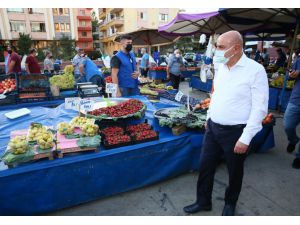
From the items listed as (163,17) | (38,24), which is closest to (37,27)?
(38,24)

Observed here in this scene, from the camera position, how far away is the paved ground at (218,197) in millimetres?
2587

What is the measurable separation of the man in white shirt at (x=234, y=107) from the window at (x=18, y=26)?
4002cm

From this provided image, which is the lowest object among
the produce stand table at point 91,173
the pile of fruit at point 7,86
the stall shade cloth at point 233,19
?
the produce stand table at point 91,173

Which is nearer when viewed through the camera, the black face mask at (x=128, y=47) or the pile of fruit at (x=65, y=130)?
the pile of fruit at (x=65, y=130)

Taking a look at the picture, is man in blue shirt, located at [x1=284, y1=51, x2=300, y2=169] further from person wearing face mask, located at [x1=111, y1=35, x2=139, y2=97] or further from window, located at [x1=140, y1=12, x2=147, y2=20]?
window, located at [x1=140, y1=12, x2=147, y2=20]

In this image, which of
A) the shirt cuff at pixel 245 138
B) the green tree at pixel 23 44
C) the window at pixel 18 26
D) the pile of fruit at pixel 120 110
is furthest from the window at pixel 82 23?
the shirt cuff at pixel 245 138

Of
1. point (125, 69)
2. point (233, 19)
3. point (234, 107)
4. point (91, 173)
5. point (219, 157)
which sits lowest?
point (91, 173)

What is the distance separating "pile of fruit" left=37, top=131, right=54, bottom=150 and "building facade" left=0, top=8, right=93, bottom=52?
1359 inches

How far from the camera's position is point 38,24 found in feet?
116

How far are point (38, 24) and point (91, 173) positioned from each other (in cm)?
3992

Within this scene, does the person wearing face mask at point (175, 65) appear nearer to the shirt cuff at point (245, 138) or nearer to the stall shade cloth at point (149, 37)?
the stall shade cloth at point (149, 37)

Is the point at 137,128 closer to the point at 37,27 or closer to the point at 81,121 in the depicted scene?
the point at 81,121

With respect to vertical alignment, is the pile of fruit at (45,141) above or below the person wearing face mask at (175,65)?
below
